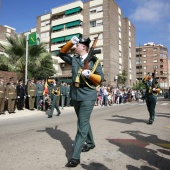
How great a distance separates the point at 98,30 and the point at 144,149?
38882 mm

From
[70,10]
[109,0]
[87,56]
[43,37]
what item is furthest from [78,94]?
[43,37]

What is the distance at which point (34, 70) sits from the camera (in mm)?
21156

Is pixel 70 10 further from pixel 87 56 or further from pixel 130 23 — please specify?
pixel 87 56

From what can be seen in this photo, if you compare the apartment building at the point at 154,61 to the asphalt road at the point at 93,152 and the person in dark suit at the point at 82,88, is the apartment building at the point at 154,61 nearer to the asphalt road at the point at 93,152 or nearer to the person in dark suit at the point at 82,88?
the asphalt road at the point at 93,152

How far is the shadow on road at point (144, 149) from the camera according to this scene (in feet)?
11.7

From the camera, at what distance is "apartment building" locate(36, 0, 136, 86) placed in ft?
133

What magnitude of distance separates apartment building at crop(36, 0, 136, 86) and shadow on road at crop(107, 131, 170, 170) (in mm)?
34728

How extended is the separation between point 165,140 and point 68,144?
237 centimetres

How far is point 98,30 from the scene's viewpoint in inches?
1630

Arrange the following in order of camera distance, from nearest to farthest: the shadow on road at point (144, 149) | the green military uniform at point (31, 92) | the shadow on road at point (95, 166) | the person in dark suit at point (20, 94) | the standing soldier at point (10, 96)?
the shadow on road at point (95, 166) → the shadow on road at point (144, 149) → the standing soldier at point (10, 96) → the person in dark suit at point (20, 94) → the green military uniform at point (31, 92)

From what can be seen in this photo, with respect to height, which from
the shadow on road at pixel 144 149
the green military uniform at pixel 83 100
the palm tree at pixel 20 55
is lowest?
the shadow on road at pixel 144 149

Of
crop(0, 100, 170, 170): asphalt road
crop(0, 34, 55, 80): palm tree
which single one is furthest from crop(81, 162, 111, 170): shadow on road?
crop(0, 34, 55, 80): palm tree

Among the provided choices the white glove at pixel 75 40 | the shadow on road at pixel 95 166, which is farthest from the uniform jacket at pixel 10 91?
the shadow on road at pixel 95 166

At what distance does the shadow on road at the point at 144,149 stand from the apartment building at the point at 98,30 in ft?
114
